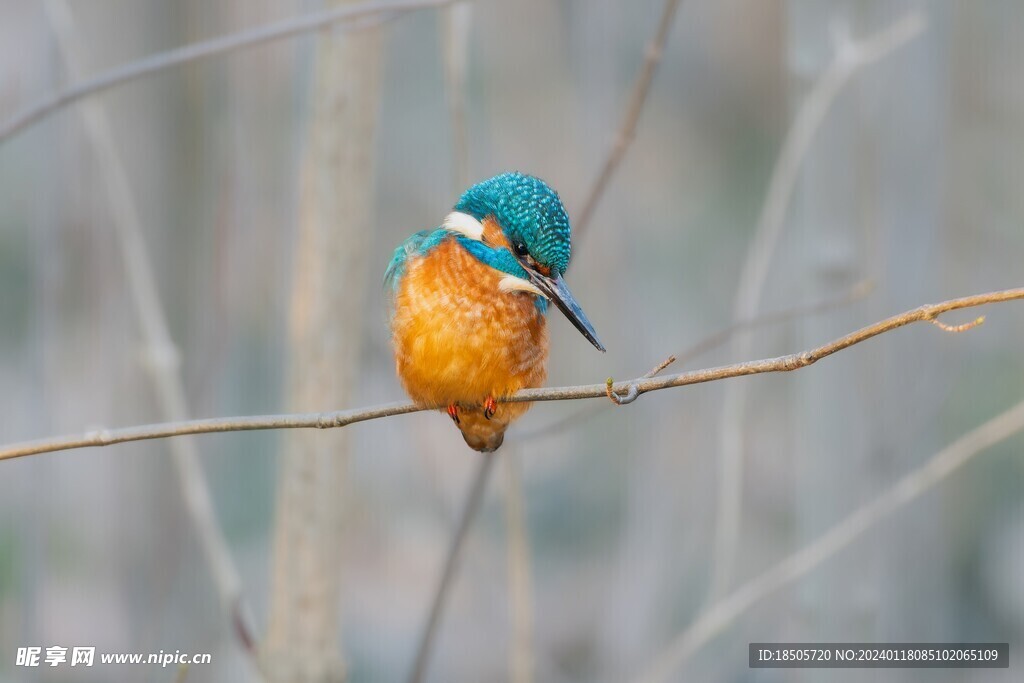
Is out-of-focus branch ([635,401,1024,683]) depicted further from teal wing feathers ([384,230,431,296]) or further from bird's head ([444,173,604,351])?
teal wing feathers ([384,230,431,296])

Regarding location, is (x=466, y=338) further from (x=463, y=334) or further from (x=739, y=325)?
(x=739, y=325)

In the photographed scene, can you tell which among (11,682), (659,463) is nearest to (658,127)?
(659,463)

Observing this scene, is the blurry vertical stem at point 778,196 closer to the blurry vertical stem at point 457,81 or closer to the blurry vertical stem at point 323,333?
the blurry vertical stem at point 457,81

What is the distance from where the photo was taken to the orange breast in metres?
1.22

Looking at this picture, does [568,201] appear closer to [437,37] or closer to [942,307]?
[437,37]

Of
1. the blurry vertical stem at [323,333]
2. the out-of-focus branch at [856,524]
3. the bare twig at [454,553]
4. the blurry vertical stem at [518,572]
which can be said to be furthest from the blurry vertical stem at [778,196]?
the blurry vertical stem at [323,333]

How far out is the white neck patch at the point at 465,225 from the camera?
1.33 metres

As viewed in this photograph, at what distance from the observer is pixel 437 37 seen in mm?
3379

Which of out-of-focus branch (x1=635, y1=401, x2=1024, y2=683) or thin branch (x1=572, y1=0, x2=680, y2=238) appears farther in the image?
out-of-focus branch (x1=635, y1=401, x2=1024, y2=683)

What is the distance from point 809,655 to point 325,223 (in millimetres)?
1169

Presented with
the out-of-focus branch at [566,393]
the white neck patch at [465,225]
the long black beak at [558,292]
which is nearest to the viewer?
the out-of-focus branch at [566,393]

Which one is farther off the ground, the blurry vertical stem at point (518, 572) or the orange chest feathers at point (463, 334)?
the orange chest feathers at point (463, 334)

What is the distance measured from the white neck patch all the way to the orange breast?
0.03 meters

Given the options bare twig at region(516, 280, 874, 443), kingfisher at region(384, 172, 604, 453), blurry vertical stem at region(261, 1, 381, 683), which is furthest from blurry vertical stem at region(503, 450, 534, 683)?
kingfisher at region(384, 172, 604, 453)
